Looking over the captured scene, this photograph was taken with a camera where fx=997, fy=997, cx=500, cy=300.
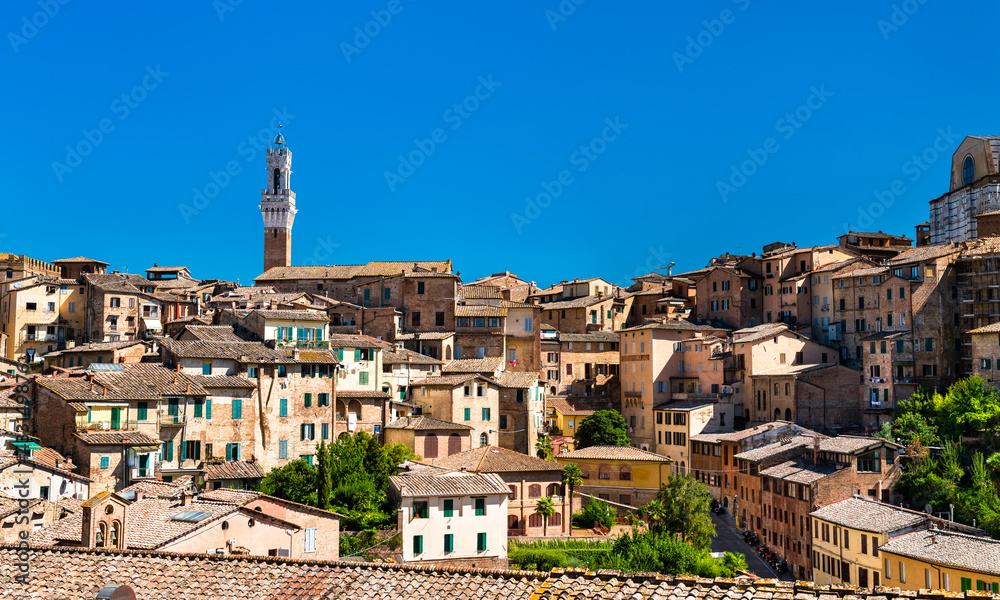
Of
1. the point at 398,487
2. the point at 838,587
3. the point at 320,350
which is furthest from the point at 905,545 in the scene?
the point at 320,350

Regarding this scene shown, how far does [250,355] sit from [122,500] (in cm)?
2637

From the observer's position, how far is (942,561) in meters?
40.8

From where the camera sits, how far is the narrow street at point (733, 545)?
55.9m

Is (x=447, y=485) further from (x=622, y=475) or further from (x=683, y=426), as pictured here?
(x=683, y=426)

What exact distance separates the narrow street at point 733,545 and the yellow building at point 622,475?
190 inches

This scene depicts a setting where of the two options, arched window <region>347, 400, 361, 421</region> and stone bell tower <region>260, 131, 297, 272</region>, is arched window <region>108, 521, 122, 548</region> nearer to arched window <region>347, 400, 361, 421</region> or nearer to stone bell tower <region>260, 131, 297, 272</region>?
arched window <region>347, 400, 361, 421</region>

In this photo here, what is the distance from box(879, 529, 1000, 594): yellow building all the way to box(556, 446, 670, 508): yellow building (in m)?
24.8

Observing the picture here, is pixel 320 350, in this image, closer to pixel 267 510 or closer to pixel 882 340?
pixel 267 510

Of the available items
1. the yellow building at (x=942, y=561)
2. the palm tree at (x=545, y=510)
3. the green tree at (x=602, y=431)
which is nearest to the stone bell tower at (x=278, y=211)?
the green tree at (x=602, y=431)

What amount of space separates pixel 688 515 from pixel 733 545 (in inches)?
185

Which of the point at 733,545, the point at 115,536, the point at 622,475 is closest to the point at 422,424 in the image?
the point at 622,475

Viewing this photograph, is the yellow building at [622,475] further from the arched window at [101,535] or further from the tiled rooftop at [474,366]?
the arched window at [101,535]

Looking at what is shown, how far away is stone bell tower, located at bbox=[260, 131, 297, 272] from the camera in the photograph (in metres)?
119

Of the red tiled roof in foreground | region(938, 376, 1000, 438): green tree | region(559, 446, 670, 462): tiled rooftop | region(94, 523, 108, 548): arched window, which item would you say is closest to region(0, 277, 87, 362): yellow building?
region(559, 446, 670, 462): tiled rooftop
